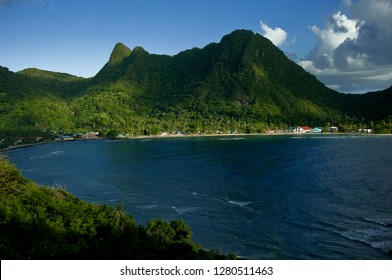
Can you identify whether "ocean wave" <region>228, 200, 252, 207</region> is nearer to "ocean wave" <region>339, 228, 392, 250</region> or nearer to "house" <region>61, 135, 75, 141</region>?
"ocean wave" <region>339, 228, 392, 250</region>

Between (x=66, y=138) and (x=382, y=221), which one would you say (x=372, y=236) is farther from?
(x=66, y=138)

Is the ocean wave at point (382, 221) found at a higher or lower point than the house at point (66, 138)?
lower

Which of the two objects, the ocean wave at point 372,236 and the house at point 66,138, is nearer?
the ocean wave at point 372,236

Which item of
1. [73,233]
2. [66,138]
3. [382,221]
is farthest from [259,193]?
[66,138]

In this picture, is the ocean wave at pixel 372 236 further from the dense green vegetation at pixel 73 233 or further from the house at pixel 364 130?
the house at pixel 364 130

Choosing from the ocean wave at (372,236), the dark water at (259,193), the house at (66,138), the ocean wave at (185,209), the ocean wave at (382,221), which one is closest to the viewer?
the ocean wave at (372,236)

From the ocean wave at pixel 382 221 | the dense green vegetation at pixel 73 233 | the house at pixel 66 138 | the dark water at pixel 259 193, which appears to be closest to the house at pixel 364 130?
the dark water at pixel 259 193

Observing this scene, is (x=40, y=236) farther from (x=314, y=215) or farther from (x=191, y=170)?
(x=191, y=170)
